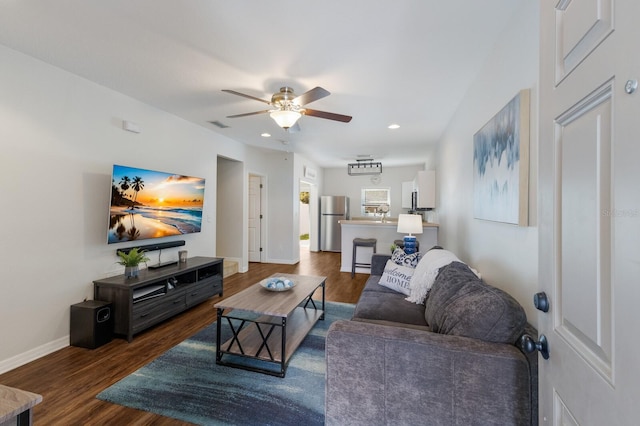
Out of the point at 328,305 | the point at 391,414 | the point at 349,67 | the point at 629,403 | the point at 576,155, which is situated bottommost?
the point at 328,305

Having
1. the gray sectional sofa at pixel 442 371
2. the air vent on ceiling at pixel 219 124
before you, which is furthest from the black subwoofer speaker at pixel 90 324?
the air vent on ceiling at pixel 219 124

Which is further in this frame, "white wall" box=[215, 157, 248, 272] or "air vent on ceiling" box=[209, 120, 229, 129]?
"white wall" box=[215, 157, 248, 272]

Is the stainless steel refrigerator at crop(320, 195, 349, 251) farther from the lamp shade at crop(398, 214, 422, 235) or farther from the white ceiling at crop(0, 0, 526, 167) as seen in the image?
the white ceiling at crop(0, 0, 526, 167)

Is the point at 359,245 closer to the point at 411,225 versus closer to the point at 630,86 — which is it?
the point at 411,225

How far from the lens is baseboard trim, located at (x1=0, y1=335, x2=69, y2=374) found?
216cm

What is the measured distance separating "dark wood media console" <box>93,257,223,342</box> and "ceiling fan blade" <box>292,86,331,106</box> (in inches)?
90.7

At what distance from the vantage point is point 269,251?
20.7ft

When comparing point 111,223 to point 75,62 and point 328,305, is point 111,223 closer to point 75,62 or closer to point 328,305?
point 75,62

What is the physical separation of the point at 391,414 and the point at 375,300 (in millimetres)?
1186

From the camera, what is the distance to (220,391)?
6.27 ft

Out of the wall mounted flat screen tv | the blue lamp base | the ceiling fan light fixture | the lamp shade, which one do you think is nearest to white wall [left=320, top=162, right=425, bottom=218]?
the lamp shade

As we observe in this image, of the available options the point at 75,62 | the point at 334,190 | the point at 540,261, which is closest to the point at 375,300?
the point at 540,261

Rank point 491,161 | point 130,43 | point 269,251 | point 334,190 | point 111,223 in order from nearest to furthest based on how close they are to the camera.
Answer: point 491,161 < point 130,43 < point 111,223 < point 269,251 < point 334,190

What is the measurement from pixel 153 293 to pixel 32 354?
949 mm
